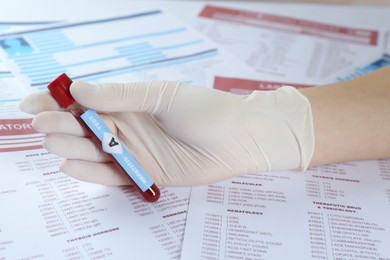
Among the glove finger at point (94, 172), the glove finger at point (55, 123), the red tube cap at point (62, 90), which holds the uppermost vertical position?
the red tube cap at point (62, 90)

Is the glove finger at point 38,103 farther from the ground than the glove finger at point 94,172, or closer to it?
farther from the ground

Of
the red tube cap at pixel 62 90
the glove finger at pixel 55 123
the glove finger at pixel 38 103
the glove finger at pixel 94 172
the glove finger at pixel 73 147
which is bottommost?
the glove finger at pixel 94 172

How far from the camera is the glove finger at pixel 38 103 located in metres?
0.75

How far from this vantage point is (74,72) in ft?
3.36

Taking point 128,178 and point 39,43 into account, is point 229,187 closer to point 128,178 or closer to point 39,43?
point 128,178

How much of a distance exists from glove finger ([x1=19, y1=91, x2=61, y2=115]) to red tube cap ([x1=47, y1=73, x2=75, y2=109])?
1 cm

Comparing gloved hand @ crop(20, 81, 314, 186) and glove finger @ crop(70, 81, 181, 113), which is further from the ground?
glove finger @ crop(70, 81, 181, 113)

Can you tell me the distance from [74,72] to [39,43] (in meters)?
0.12

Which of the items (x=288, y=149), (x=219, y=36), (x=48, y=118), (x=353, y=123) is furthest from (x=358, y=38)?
(x=48, y=118)

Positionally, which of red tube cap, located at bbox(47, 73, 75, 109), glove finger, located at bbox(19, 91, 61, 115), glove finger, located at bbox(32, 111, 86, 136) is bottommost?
glove finger, located at bbox(32, 111, 86, 136)

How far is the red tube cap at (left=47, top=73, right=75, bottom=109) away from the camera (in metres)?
0.74

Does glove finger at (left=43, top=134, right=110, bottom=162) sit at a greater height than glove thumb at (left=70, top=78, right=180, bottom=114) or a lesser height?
lesser

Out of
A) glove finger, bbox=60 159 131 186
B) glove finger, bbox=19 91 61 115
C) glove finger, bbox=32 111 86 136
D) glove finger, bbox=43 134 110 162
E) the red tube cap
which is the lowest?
glove finger, bbox=60 159 131 186

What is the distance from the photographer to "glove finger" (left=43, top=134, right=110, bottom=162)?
2.42 feet
